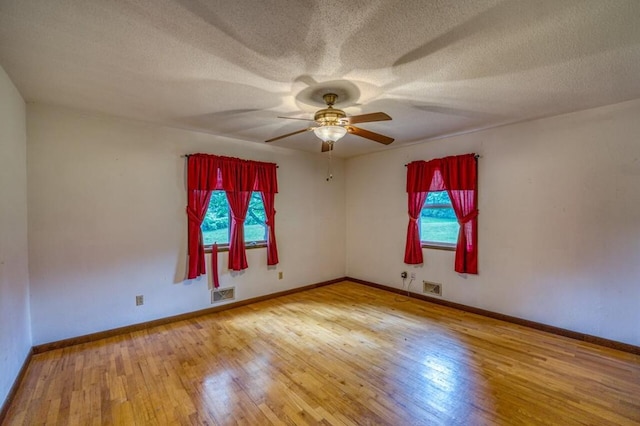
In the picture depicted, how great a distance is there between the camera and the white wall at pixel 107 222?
9.66ft

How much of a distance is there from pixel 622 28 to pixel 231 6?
2230 mm

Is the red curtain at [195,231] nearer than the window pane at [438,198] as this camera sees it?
Yes

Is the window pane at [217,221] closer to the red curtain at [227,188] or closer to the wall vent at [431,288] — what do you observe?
the red curtain at [227,188]

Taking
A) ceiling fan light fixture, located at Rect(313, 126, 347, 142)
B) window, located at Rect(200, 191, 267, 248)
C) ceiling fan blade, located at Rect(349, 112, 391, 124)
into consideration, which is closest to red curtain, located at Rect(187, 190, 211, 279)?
window, located at Rect(200, 191, 267, 248)

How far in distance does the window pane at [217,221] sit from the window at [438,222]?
3001mm

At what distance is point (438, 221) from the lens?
4.48m

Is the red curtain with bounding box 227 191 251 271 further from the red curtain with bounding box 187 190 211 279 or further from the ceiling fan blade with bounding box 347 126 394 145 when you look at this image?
the ceiling fan blade with bounding box 347 126 394 145

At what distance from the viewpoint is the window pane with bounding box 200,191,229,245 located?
4.07 m

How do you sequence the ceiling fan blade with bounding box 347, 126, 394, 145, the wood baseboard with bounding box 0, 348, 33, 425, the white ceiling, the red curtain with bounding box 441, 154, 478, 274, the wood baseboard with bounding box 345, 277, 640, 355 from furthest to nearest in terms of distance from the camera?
1. the red curtain with bounding box 441, 154, 478, 274
2. the wood baseboard with bounding box 345, 277, 640, 355
3. the ceiling fan blade with bounding box 347, 126, 394, 145
4. the wood baseboard with bounding box 0, 348, 33, 425
5. the white ceiling

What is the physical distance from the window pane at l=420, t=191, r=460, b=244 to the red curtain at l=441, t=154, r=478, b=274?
21cm

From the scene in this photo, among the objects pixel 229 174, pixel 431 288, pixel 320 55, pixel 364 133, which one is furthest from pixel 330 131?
pixel 431 288

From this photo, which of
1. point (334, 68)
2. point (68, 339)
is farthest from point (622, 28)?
point (68, 339)

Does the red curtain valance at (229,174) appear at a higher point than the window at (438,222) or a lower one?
higher

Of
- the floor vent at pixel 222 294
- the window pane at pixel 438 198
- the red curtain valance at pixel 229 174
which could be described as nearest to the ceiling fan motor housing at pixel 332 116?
the red curtain valance at pixel 229 174
